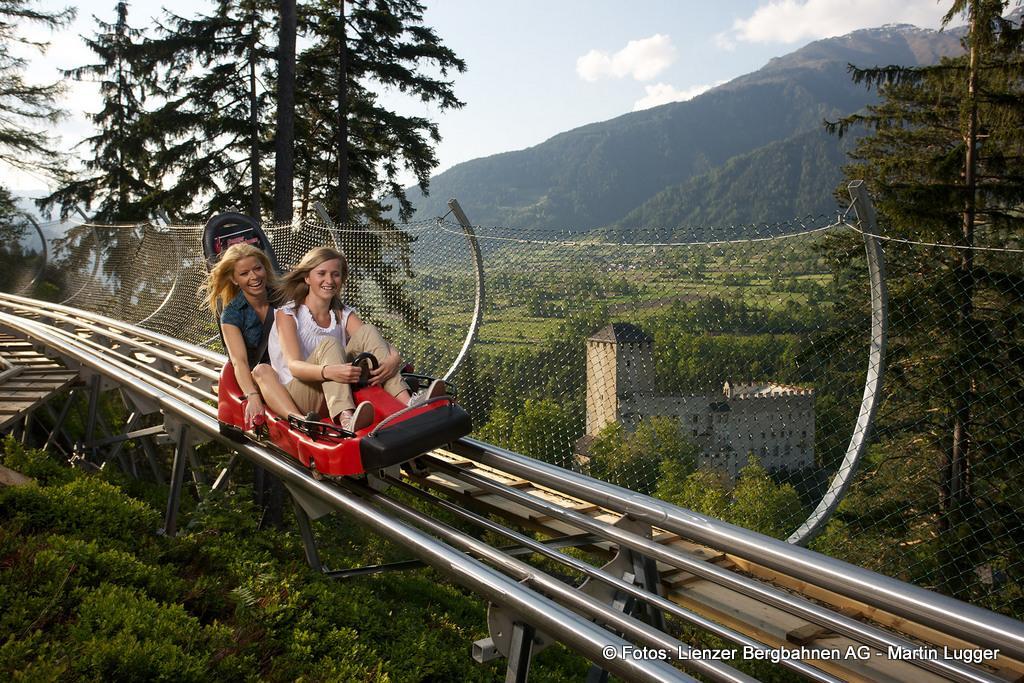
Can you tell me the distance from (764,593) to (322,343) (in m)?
2.21

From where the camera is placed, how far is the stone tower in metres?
4.22

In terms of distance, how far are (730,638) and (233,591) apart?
2739 millimetres

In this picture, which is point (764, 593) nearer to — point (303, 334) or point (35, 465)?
point (303, 334)

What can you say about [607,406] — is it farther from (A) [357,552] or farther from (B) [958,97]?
(B) [958,97]

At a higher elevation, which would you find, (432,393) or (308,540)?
(432,393)

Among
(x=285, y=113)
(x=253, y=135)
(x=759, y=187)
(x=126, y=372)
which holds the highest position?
(x=759, y=187)

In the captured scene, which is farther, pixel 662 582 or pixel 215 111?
pixel 215 111

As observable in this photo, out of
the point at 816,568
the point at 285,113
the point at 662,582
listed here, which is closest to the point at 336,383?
the point at 662,582

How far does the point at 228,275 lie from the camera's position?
4262 mm

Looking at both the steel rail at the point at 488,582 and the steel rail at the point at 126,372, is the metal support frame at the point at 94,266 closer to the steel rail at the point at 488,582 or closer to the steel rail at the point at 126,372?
the steel rail at the point at 126,372

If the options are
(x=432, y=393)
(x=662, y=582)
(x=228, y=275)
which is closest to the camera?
(x=662, y=582)

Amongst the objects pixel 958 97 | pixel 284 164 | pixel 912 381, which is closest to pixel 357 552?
pixel 284 164

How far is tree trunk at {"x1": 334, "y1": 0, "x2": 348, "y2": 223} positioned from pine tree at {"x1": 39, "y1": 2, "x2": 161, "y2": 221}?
19.4ft

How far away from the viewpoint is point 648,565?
2.54 metres
